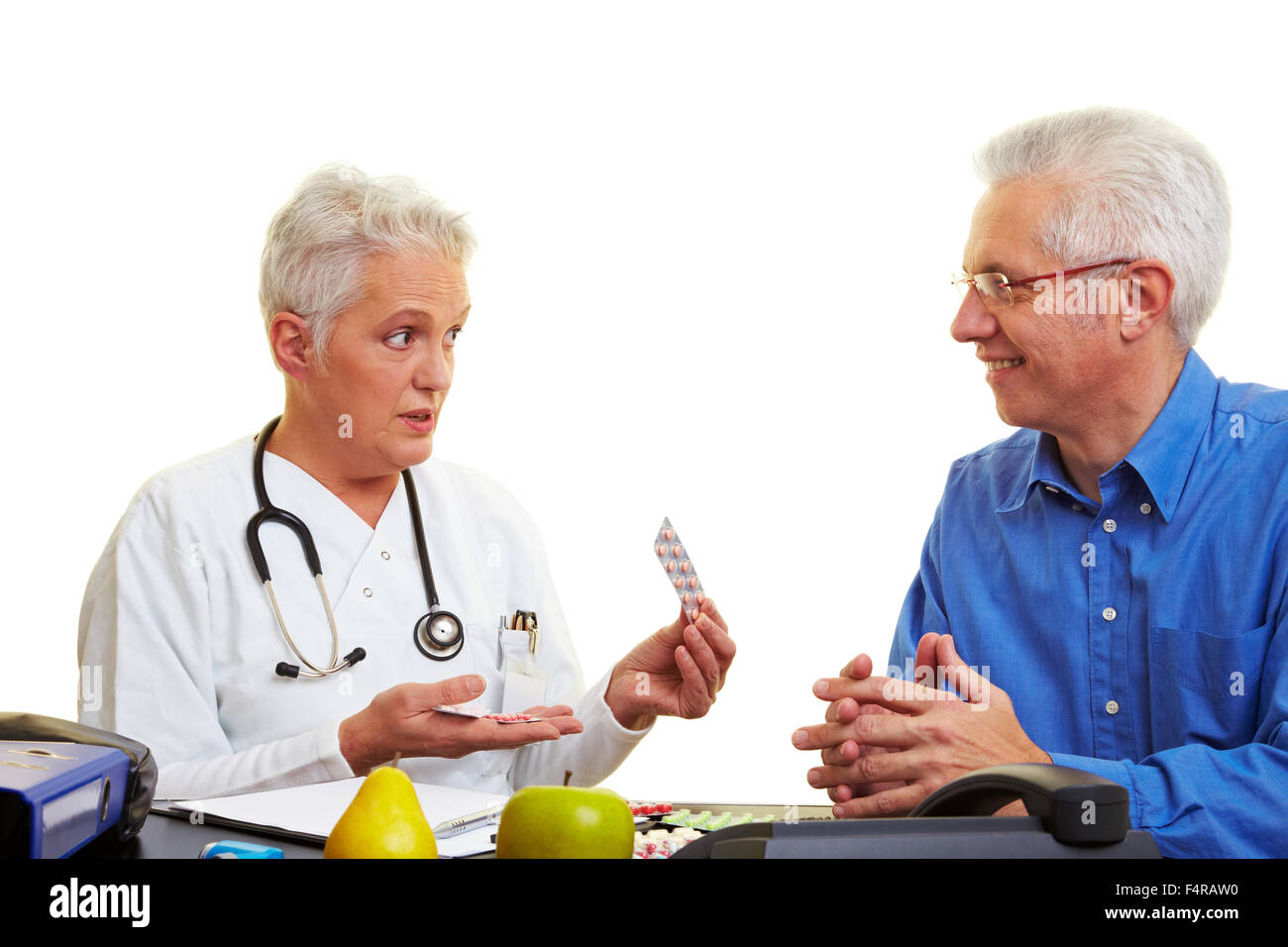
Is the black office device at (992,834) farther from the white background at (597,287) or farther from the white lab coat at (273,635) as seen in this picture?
the white background at (597,287)

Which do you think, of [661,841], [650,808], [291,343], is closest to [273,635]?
[291,343]

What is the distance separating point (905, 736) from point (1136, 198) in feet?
3.10

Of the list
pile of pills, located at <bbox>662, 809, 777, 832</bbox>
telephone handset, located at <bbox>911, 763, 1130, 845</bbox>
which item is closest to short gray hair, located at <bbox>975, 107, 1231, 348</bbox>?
pile of pills, located at <bbox>662, 809, 777, 832</bbox>

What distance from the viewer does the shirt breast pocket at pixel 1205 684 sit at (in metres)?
1.62

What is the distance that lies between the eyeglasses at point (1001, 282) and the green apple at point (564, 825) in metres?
1.24

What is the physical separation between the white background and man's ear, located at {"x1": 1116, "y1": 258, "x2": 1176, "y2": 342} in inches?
72.0

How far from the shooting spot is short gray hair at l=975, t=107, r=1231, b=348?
5.85 feet

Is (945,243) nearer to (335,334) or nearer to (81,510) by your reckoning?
(335,334)

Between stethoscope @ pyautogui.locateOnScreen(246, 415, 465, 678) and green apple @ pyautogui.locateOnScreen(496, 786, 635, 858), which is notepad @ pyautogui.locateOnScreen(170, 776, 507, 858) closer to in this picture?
green apple @ pyautogui.locateOnScreen(496, 786, 635, 858)

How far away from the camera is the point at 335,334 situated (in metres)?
2.04

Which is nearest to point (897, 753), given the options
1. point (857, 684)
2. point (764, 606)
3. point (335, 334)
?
point (857, 684)

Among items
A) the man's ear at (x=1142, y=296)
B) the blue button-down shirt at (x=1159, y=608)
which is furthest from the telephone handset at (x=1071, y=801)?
the man's ear at (x=1142, y=296)

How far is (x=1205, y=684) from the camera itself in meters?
1.65
